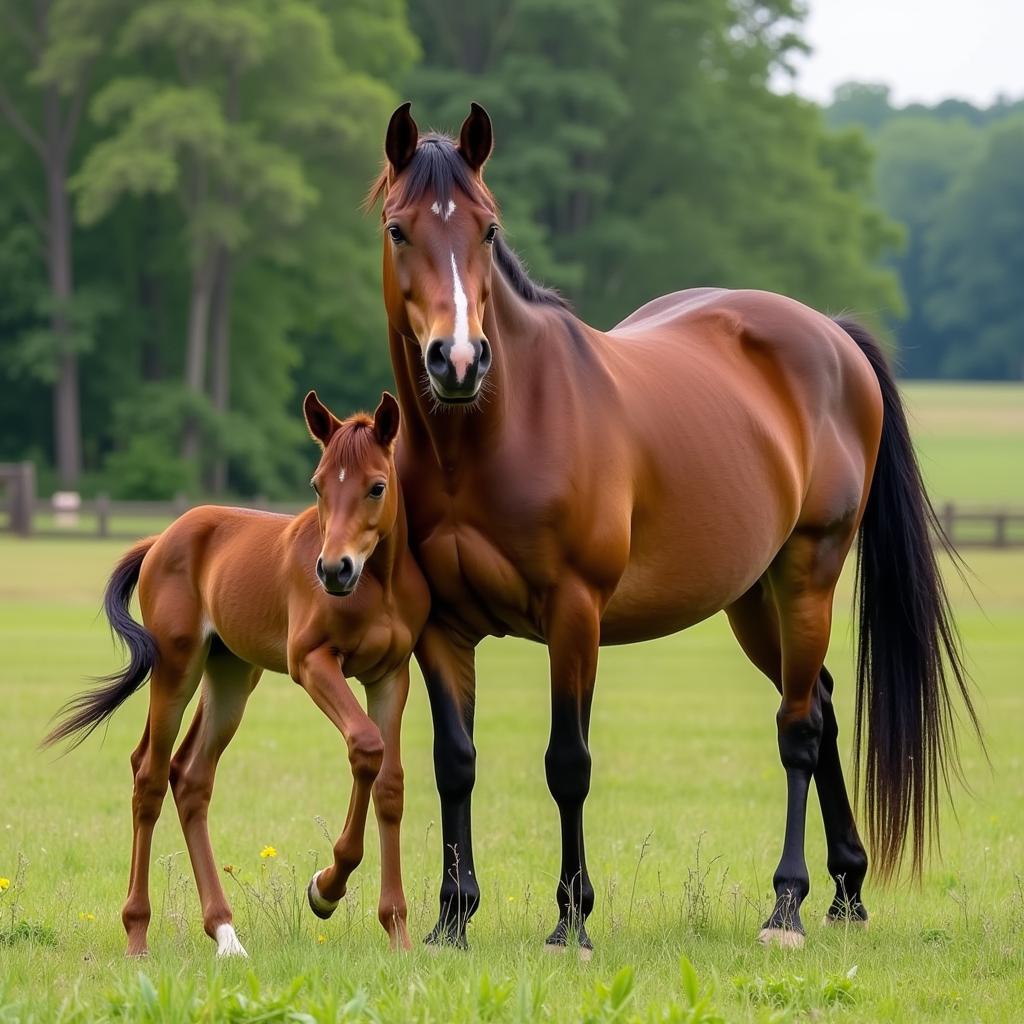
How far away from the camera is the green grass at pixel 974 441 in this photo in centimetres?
5616

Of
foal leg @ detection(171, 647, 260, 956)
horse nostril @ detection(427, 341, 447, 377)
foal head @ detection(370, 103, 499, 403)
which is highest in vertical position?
foal head @ detection(370, 103, 499, 403)

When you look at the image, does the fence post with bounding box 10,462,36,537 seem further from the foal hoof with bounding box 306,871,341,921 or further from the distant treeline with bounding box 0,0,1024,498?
the foal hoof with bounding box 306,871,341,921

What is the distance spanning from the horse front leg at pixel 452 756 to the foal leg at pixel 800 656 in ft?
4.42

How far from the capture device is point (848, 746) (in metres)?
13.0

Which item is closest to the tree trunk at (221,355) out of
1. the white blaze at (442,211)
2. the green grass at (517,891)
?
the green grass at (517,891)

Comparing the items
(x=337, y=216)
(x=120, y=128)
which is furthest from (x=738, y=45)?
(x=120, y=128)

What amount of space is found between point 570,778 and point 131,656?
5.36ft

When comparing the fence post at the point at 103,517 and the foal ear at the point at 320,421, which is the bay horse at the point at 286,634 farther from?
the fence post at the point at 103,517

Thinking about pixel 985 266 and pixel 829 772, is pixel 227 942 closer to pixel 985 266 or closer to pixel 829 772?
pixel 829 772

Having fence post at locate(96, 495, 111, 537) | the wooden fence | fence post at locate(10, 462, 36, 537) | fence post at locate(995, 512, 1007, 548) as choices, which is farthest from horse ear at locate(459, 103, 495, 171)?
fence post at locate(995, 512, 1007, 548)

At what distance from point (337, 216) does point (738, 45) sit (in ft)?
61.0

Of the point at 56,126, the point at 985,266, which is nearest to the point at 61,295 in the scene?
the point at 56,126

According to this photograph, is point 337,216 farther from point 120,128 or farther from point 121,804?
point 121,804

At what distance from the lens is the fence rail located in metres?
36.3
